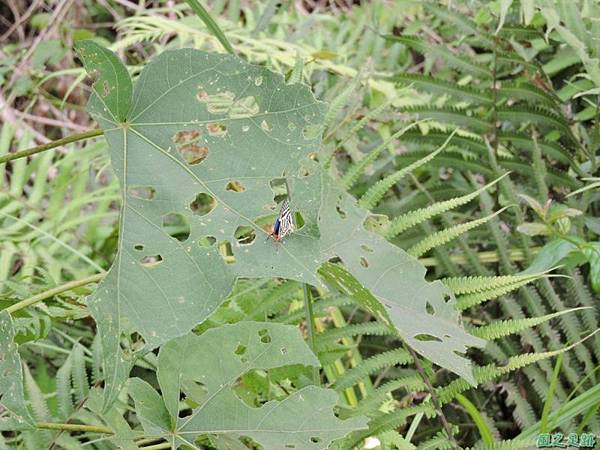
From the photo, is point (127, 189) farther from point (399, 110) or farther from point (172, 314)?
point (399, 110)

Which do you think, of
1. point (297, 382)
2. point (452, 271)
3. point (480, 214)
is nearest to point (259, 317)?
point (297, 382)

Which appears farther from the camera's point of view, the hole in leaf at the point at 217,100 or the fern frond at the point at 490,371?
the fern frond at the point at 490,371

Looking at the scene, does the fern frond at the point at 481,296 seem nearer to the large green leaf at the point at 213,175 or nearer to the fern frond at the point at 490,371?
the fern frond at the point at 490,371

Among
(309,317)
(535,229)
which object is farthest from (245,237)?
(535,229)

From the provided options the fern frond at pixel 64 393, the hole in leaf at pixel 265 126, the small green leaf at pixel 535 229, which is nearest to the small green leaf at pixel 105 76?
the hole in leaf at pixel 265 126

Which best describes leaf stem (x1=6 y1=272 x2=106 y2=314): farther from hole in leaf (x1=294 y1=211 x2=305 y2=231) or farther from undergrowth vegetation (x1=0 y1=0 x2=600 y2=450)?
hole in leaf (x1=294 y1=211 x2=305 y2=231)

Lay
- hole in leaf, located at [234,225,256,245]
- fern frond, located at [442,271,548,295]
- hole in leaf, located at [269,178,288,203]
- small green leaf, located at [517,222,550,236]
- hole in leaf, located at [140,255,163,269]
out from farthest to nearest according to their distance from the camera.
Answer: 1. small green leaf, located at [517,222,550,236]
2. fern frond, located at [442,271,548,295]
3. hole in leaf, located at [269,178,288,203]
4. hole in leaf, located at [234,225,256,245]
5. hole in leaf, located at [140,255,163,269]

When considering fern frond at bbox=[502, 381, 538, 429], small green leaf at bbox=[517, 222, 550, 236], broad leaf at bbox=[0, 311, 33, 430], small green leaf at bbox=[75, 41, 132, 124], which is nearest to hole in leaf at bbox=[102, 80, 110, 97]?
small green leaf at bbox=[75, 41, 132, 124]
